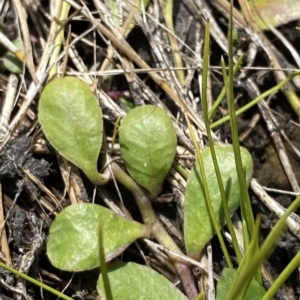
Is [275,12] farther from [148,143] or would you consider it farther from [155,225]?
[155,225]

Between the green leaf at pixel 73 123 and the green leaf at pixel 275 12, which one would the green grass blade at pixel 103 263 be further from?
the green leaf at pixel 275 12

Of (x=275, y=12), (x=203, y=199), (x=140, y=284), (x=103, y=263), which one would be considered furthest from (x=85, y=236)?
(x=275, y=12)

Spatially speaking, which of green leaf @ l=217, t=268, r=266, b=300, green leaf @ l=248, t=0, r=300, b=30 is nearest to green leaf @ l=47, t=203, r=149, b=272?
green leaf @ l=217, t=268, r=266, b=300

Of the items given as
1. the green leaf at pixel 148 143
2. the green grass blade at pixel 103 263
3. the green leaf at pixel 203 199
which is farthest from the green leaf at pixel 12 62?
the green grass blade at pixel 103 263

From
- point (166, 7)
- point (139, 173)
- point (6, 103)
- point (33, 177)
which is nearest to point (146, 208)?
point (139, 173)

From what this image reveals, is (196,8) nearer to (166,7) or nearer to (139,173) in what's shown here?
(166,7)

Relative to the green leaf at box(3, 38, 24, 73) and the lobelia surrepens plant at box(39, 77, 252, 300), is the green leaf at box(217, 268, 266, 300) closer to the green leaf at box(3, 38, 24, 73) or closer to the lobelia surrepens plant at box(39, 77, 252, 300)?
the lobelia surrepens plant at box(39, 77, 252, 300)

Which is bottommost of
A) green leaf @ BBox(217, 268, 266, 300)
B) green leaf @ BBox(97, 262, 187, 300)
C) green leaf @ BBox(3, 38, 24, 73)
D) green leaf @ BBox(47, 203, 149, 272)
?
green leaf @ BBox(97, 262, 187, 300)
